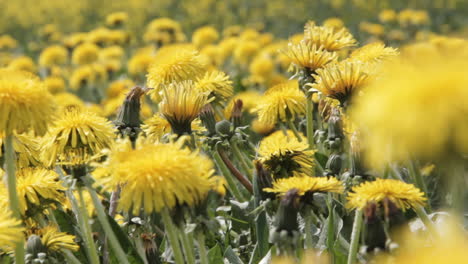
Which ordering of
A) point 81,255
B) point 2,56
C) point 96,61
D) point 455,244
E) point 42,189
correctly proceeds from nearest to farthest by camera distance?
point 455,244
point 42,189
point 81,255
point 96,61
point 2,56

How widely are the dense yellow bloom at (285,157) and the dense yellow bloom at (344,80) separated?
0.22m

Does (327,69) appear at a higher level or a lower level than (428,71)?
lower

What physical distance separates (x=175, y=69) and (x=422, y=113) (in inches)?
67.4

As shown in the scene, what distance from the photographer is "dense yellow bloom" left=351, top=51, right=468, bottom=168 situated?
950 millimetres

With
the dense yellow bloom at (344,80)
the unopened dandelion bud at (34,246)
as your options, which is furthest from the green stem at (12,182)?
the dense yellow bloom at (344,80)

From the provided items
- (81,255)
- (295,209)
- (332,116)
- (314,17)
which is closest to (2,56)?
(314,17)

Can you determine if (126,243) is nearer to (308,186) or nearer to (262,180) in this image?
(262,180)

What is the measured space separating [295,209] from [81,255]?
3.74ft

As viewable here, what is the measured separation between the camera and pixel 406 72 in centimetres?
112

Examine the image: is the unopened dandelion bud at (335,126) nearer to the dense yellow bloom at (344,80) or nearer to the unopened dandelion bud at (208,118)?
the dense yellow bloom at (344,80)

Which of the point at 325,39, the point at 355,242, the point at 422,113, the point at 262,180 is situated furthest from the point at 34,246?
the point at 325,39

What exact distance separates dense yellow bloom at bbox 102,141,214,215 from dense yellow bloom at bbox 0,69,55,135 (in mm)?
233

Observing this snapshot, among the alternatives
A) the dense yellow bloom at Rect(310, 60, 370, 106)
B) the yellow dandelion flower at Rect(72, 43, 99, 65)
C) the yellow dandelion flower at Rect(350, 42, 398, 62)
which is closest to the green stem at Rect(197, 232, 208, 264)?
the dense yellow bloom at Rect(310, 60, 370, 106)

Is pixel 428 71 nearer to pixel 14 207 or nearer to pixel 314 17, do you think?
pixel 14 207
